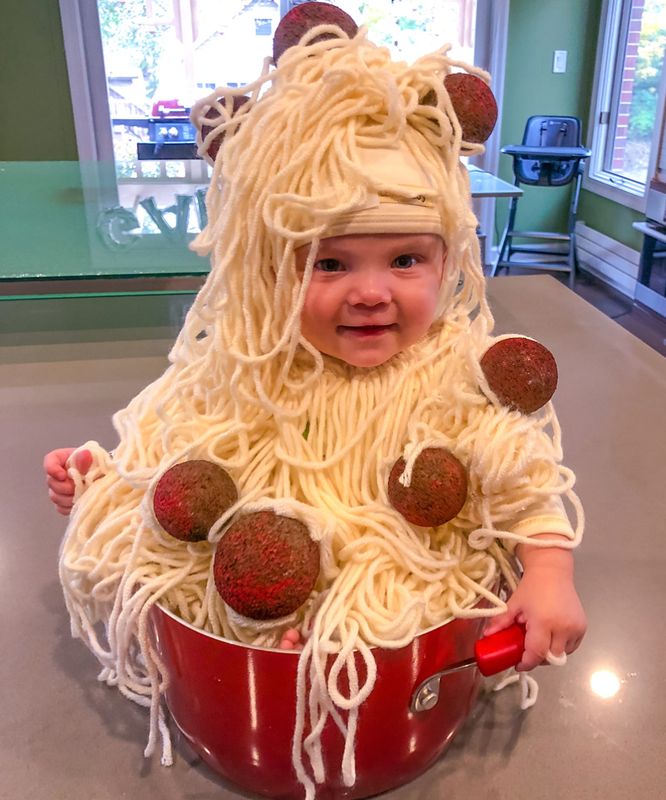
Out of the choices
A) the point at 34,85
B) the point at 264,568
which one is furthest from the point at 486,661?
the point at 34,85

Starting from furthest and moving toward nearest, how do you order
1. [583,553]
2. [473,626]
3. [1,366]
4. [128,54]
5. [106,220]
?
[128,54], [106,220], [1,366], [583,553], [473,626]

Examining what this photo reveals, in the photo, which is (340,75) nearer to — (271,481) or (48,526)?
(271,481)

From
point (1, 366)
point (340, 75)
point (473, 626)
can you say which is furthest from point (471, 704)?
point (1, 366)

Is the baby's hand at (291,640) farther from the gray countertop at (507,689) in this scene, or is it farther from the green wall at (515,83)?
the green wall at (515,83)

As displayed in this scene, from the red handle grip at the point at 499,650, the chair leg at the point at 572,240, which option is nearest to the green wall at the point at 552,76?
the chair leg at the point at 572,240

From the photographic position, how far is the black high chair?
2262 millimetres

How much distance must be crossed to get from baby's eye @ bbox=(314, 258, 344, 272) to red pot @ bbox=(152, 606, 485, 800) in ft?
0.62

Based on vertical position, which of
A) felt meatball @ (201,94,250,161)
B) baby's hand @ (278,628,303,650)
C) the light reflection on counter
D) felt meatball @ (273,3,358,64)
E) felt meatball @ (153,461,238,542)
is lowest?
the light reflection on counter

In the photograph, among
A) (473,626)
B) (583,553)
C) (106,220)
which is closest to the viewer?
(473,626)

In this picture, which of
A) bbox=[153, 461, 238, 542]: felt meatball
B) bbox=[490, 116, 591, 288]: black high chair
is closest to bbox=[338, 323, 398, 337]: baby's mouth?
bbox=[153, 461, 238, 542]: felt meatball

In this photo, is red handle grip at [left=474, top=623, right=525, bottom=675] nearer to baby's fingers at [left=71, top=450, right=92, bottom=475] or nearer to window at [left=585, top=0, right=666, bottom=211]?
baby's fingers at [left=71, top=450, right=92, bottom=475]

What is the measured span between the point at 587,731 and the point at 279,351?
0.92 feet

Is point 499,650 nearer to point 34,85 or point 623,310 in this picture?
point 623,310

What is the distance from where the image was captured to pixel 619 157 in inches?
102
